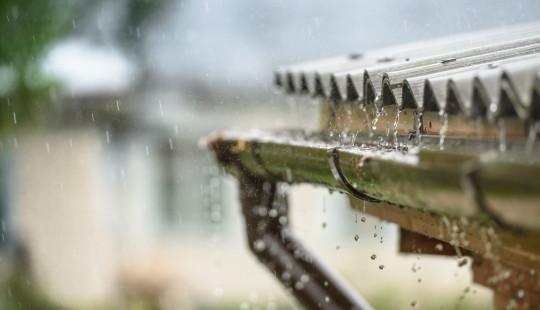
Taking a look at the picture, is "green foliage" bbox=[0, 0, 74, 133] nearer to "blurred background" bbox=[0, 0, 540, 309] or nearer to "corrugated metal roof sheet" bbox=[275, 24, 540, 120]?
"blurred background" bbox=[0, 0, 540, 309]

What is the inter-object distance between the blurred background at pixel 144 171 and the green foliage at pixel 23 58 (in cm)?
2

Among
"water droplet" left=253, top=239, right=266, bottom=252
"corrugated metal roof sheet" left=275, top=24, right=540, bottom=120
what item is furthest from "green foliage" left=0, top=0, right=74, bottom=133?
"water droplet" left=253, top=239, right=266, bottom=252

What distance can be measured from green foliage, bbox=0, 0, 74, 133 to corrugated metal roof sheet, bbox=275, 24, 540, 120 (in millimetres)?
8356

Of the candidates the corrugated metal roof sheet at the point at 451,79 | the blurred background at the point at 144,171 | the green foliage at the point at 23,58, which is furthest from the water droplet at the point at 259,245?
the green foliage at the point at 23,58

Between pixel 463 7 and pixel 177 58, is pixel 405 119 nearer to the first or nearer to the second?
pixel 177 58

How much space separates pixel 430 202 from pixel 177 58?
1206 cm

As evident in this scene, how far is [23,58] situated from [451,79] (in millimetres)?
10550

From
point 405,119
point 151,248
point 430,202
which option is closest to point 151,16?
point 151,248

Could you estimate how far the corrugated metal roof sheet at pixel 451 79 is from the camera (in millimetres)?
1602

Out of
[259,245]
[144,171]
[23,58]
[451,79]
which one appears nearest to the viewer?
[451,79]

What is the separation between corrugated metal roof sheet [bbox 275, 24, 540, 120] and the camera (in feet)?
5.25

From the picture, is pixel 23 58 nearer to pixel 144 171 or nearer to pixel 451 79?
pixel 144 171

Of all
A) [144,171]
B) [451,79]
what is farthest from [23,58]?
[451,79]

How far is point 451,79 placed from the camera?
187 cm
